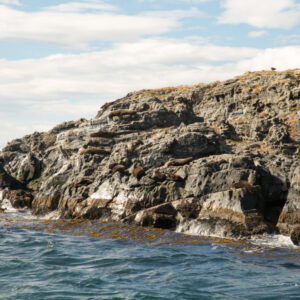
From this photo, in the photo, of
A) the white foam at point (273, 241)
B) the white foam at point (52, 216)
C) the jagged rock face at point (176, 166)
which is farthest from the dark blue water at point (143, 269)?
the white foam at point (52, 216)

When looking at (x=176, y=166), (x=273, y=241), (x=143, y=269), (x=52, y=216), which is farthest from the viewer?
(x=52, y=216)

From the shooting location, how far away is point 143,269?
63.4 feet

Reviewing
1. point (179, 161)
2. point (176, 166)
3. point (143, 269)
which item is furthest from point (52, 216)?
point (143, 269)

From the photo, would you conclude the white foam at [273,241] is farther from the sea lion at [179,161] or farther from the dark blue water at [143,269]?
the sea lion at [179,161]

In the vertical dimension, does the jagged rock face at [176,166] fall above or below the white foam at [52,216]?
above

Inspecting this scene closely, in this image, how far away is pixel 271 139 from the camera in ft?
161

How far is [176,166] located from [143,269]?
55.8ft

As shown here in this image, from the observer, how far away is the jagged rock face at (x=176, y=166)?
93.2 ft

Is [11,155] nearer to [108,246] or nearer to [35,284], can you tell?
[108,246]

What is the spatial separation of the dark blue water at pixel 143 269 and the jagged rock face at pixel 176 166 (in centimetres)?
332

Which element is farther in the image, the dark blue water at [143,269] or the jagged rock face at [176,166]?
the jagged rock face at [176,166]

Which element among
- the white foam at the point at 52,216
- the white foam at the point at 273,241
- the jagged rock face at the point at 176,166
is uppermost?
the jagged rock face at the point at 176,166

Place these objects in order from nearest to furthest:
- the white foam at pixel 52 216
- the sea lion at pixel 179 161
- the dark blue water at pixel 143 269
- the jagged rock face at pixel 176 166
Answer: the dark blue water at pixel 143 269 < the jagged rock face at pixel 176 166 < the sea lion at pixel 179 161 < the white foam at pixel 52 216

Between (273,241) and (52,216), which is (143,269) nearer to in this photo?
(273,241)
